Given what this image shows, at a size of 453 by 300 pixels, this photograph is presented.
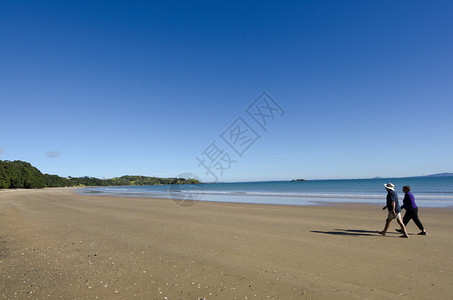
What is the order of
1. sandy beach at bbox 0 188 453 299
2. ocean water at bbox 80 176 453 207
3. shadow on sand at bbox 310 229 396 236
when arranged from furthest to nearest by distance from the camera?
1. ocean water at bbox 80 176 453 207
2. shadow on sand at bbox 310 229 396 236
3. sandy beach at bbox 0 188 453 299

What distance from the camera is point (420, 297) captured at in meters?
4.21

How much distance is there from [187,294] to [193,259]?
1.99 meters

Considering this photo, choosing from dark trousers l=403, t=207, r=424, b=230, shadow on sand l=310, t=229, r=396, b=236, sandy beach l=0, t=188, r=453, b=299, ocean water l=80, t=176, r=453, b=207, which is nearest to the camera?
sandy beach l=0, t=188, r=453, b=299

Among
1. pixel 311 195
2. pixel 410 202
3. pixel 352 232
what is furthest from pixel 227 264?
pixel 311 195

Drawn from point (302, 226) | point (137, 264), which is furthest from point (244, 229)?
point (137, 264)

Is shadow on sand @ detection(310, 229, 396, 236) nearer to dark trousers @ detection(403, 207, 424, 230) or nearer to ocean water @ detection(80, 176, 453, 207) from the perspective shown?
dark trousers @ detection(403, 207, 424, 230)

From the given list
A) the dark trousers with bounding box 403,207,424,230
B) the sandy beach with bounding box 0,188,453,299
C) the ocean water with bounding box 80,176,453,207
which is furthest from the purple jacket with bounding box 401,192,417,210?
the ocean water with bounding box 80,176,453,207

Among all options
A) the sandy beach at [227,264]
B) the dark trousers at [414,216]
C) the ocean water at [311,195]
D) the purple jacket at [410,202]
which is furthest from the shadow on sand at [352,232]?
the ocean water at [311,195]

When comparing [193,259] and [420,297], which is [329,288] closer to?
[420,297]

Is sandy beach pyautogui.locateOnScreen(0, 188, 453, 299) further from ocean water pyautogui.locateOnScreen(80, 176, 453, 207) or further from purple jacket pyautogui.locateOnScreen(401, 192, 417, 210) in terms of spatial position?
ocean water pyautogui.locateOnScreen(80, 176, 453, 207)

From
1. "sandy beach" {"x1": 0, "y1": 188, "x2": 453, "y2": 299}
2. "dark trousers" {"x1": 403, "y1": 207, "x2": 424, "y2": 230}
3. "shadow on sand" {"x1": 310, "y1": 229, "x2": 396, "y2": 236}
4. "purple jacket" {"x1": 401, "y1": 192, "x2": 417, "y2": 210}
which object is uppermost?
"purple jacket" {"x1": 401, "y1": 192, "x2": 417, "y2": 210}

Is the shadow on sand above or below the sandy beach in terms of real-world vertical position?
above

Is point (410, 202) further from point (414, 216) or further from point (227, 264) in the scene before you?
point (227, 264)

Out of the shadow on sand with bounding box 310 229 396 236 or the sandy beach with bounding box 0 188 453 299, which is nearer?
the sandy beach with bounding box 0 188 453 299
